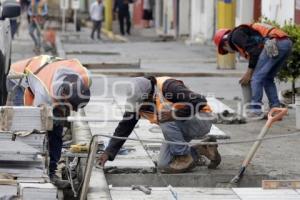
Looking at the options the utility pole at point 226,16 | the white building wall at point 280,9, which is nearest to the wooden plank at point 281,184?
the white building wall at point 280,9

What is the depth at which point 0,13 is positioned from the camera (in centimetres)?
1280

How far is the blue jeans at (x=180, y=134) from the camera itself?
9.32 metres

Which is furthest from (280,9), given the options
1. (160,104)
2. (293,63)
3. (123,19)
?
(123,19)

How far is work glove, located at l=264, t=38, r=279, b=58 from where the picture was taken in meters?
12.6

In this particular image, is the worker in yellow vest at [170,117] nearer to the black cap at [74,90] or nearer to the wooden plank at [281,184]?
the black cap at [74,90]

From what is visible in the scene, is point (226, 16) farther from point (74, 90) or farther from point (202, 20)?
point (74, 90)

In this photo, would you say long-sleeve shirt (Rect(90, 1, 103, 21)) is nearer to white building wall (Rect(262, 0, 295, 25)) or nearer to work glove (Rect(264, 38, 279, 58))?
white building wall (Rect(262, 0, 295, 25))

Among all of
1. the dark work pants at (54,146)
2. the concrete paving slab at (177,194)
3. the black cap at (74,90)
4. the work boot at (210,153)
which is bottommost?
the concrete paving slab at (177,194)

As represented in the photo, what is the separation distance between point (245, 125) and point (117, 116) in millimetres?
→ 1710

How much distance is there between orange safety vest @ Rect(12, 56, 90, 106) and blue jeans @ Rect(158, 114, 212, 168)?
0.98 meters

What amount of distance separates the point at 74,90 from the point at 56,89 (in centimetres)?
16

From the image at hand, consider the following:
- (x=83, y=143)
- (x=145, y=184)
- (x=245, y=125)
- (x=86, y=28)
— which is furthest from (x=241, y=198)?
(x=86, y=28)

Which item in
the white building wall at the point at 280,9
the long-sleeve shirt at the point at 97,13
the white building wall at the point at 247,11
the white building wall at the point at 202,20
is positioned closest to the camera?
the white building wall at the point at 280,9

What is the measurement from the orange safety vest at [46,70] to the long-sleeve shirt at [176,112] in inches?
21.8
